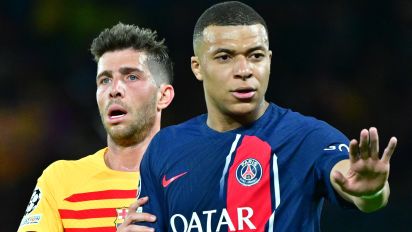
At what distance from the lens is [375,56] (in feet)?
24.7

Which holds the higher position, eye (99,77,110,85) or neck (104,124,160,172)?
eye (99,77,110,85)

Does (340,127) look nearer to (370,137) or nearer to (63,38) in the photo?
(63,38)

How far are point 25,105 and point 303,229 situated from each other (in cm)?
504

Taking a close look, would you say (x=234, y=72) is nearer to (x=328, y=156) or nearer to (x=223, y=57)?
(x=223, y=57)

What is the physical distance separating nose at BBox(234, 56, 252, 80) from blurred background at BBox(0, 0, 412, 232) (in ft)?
12.8

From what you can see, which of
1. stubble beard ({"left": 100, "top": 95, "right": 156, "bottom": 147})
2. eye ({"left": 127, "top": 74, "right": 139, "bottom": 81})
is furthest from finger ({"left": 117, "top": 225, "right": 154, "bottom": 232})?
eye ({"left": 127, "top": 74, "right": 139, "bottom": 81})

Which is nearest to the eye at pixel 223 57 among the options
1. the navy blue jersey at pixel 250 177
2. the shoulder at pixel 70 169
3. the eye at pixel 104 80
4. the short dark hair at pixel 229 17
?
the short dark hair at pixel 229 17

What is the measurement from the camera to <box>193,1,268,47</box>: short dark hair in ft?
10.9

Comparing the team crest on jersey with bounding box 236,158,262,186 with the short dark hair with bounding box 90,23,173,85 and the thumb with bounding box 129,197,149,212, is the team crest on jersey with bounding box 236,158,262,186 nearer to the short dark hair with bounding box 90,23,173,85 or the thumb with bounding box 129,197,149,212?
the thumb with bounding box 129,197,149,212

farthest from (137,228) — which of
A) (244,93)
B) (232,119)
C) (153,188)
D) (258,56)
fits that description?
(258,56)

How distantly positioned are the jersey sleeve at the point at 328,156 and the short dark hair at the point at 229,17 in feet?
1.77

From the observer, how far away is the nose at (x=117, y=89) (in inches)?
175

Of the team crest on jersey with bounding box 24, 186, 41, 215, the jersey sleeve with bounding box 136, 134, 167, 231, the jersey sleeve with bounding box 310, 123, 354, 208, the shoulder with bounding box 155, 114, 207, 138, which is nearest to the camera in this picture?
the jersey sleeve with bounding box 310, 123, 354, 208

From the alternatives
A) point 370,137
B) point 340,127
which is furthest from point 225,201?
point 340,127
